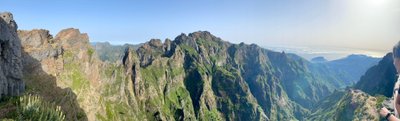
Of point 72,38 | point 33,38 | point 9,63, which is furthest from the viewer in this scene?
point 72,38

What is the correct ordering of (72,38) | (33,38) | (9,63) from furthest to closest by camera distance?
(72,38) → (33,38) → (9,63)

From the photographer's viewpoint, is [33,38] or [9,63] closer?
[9,63]

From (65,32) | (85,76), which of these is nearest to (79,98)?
(85,76)

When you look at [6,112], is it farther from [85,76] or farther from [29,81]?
[85,76]

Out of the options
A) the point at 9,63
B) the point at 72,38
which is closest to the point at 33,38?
the point at 72,38

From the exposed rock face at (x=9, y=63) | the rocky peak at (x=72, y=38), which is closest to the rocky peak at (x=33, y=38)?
the rocky peak at (x=72, y=38)

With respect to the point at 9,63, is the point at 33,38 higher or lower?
higher

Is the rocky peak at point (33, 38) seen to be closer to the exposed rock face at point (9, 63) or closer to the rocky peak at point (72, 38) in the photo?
the rocky peak at point (72, 38)

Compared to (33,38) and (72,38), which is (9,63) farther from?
(72,38)
